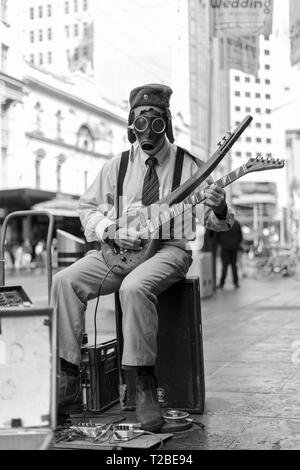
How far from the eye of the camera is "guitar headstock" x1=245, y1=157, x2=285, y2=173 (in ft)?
11.0

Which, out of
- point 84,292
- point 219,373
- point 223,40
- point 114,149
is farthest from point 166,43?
point 114,149

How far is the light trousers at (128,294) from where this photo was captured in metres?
3.16

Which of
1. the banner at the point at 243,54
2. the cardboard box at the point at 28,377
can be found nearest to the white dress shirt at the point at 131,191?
the cardboard box at the point at 28,377

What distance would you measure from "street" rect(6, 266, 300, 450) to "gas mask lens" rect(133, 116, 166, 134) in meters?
1.23

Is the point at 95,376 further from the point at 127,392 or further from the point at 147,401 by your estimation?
the point at 147,401

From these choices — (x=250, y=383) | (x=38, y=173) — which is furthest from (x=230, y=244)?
(x=38, y=173)

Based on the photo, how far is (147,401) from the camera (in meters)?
3.17

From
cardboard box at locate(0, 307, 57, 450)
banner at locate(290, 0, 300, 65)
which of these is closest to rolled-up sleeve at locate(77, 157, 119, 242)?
cardboard box at locate(0, 307, 57, 450)

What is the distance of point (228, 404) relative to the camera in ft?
12.0

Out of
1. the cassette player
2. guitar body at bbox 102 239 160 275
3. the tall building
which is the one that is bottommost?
the cassette player

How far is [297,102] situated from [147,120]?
6749 mm

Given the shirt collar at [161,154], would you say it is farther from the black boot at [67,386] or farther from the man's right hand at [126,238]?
the black boot at [67,386]

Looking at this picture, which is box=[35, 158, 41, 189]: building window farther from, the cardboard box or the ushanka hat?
the cardboard box

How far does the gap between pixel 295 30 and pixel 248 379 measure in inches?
164
